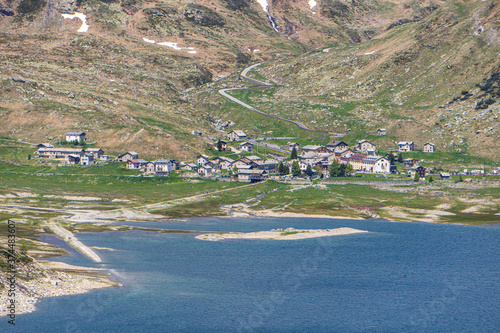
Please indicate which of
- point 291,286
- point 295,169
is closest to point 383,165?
point 295,169

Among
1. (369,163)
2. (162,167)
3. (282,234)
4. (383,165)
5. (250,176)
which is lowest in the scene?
(282,234)

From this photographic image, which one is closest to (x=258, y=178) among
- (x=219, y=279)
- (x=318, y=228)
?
(x=318, y=228)

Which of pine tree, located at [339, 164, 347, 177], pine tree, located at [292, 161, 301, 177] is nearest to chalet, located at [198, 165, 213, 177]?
pine tree, located at [292, 161, 301, 177]

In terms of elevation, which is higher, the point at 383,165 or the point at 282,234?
the point at 383,165

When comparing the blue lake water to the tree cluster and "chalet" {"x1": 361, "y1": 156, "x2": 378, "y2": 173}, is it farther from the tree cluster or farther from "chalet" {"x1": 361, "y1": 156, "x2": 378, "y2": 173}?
"chalet" {"x1": 361, "y1": 156, "x2": 378, "y2": 173}

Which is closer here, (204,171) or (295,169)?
(295,169)

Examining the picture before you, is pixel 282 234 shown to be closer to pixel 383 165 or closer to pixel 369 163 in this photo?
pixel 383 165

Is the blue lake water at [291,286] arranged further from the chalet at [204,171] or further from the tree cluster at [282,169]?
the chalet at [204,171]

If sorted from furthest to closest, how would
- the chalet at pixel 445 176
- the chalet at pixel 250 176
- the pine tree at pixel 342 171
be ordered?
the pine tree at pixel 342 171 → the chalet at pixel 250 176 → the chalet at pixel 445 176

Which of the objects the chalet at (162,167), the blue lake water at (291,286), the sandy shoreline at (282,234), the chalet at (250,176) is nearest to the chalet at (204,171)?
the chalet at (162,167)

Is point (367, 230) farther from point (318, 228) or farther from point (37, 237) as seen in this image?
point (37, 237)
